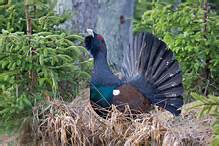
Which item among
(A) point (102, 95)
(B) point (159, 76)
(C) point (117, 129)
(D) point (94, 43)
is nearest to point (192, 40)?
(B) point (159, 76)

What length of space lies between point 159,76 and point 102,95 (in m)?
0.80

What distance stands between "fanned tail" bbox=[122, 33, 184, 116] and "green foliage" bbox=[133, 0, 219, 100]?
480 millimetres

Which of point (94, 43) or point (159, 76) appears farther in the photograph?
point (159, 76)

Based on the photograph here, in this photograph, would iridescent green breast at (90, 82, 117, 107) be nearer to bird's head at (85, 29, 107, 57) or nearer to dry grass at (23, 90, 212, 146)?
dry grass at (23, 90, 212, 146)

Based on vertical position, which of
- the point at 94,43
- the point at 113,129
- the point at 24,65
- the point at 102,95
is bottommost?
the point at 113,129

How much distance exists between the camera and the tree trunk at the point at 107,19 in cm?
547

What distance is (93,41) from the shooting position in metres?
3.52

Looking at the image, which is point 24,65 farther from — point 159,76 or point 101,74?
point 159,76

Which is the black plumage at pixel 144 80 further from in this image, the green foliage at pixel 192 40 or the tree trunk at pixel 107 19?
the tree trunk at pixel 107 19

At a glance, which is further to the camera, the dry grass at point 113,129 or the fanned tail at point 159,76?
the fanned tail at point 159,76

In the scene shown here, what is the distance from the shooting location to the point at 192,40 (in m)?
3.99

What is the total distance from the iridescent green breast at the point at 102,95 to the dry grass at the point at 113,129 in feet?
0.47

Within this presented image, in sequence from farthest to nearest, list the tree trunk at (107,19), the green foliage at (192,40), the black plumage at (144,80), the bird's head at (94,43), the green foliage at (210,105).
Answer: the tree trunk at (107,19), the green foliage at (192,40), the bird's head at (94,43), the black plumage at (144,80), the green foliage at (210,105)

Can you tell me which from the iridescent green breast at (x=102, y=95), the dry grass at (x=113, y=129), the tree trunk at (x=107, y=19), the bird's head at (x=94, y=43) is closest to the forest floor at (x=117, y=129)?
the dry grass at (x=113, y=129)
